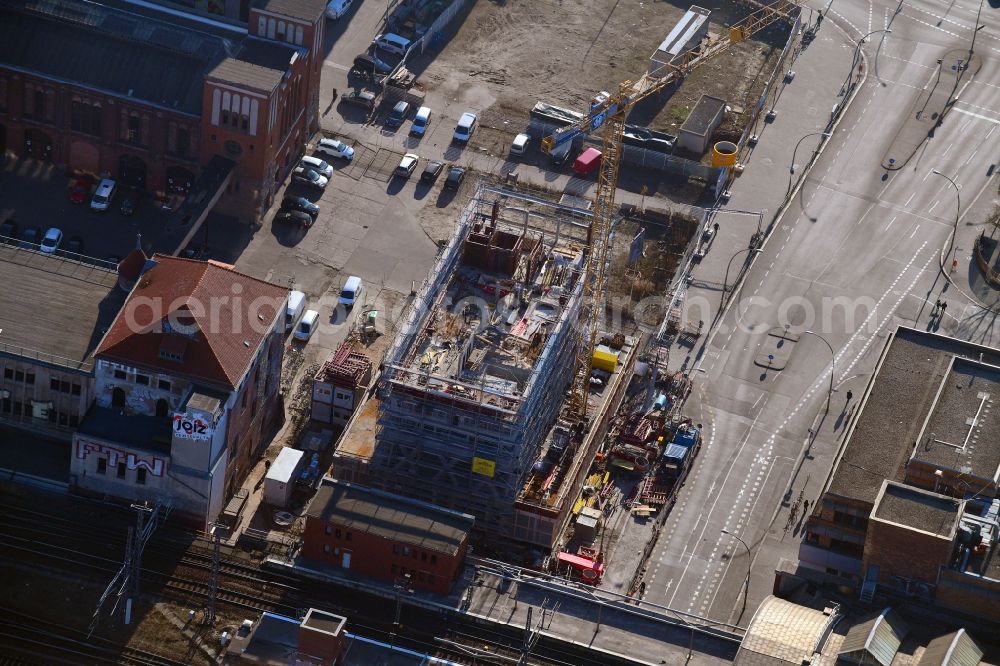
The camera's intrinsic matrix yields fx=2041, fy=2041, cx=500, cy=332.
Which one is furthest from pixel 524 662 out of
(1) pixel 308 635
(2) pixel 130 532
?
(2) pixel 130 532

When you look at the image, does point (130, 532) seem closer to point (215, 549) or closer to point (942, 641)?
point (215, 549)

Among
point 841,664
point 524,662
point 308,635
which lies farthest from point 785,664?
point 308,635

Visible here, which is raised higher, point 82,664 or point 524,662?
point 524,662

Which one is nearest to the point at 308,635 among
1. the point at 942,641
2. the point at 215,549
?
the point at 215,549

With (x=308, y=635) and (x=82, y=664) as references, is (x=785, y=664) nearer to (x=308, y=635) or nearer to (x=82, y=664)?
(x=308, y=635)

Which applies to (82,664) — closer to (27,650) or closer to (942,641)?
(27,650)

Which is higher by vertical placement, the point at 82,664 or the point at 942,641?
the point at 942,641

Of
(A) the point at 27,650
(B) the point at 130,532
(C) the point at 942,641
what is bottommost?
(A) the point at 27,650
